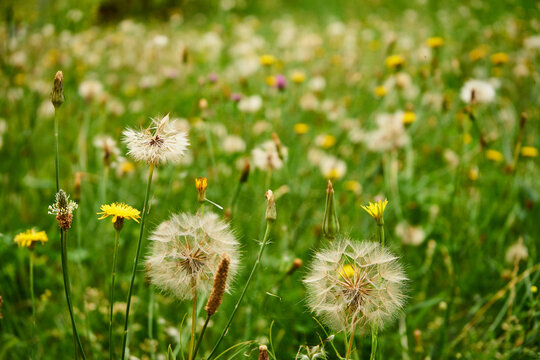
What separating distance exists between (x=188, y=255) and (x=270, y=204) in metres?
0.27

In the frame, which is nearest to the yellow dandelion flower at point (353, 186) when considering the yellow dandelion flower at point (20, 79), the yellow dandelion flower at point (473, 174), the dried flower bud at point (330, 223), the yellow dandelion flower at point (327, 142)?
the yellow dandelion flower at point (327, 142)

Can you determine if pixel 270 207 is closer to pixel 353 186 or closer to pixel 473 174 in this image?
pixel 353 186

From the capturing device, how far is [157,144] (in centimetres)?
107

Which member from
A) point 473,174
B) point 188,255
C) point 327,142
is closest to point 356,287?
point 188,255

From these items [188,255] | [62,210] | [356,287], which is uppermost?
[62,210]

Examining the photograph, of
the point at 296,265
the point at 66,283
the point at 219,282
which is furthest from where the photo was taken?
the point at 296,265

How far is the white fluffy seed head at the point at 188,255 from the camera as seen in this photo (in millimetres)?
1094

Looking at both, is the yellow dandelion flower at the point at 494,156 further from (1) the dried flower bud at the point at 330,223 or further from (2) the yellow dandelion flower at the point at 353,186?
(1) the dried flower bud at the point at 330,223

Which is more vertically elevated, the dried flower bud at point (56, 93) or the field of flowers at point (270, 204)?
the dried flower bud at point (56, 93)

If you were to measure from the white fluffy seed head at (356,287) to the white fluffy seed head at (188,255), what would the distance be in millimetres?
236

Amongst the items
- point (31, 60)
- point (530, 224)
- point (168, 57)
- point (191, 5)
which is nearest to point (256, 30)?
point (168, 57)

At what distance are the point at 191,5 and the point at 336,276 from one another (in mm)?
10263

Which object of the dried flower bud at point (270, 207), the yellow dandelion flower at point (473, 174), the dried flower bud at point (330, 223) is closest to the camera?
the dried flower bud at point (270, 207)

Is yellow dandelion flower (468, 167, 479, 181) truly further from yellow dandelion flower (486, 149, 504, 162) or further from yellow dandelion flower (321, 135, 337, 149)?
yellow dandelion flower (321, 135, 337, 149)
